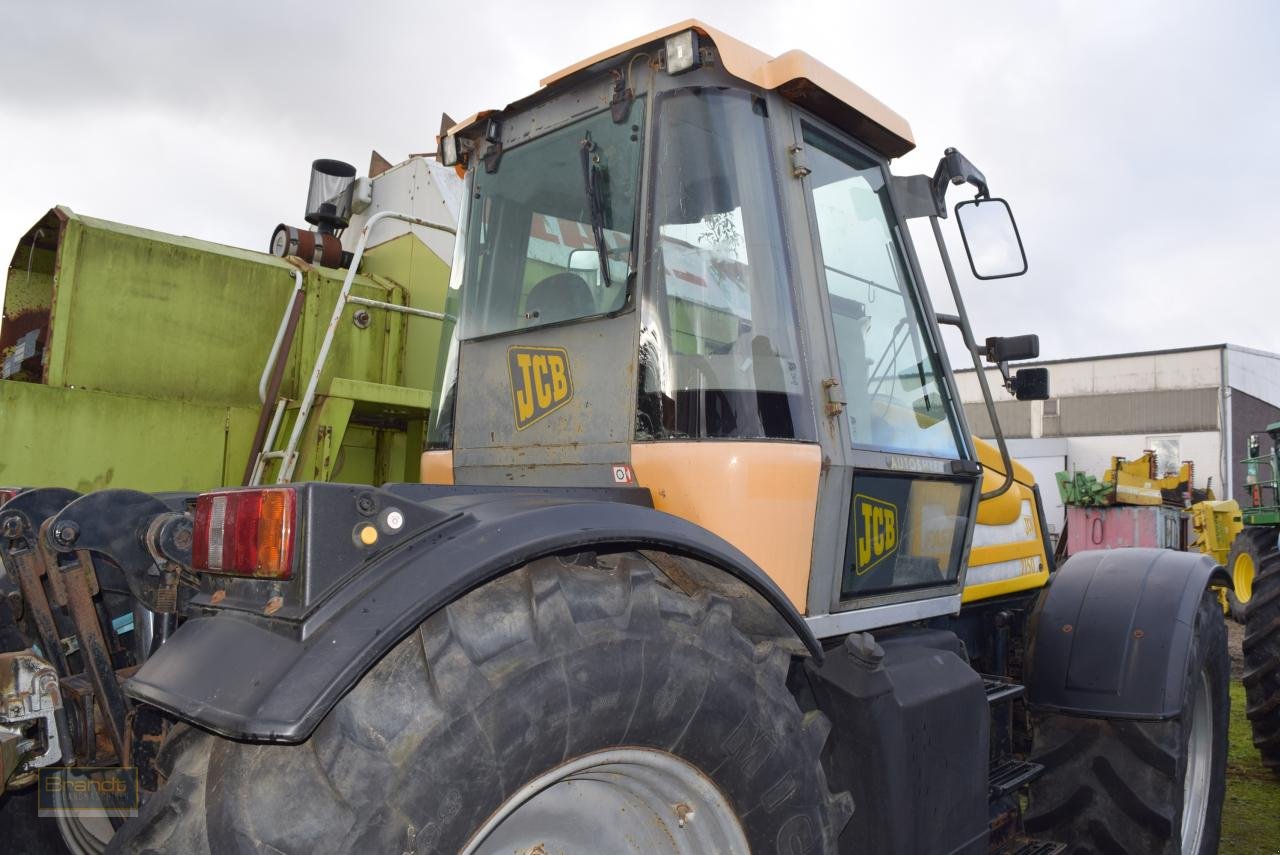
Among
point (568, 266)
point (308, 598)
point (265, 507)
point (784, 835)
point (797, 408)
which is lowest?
point (784, 835)

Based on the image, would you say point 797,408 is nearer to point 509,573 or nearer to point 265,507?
point 509,573

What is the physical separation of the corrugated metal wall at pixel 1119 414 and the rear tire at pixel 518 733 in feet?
107

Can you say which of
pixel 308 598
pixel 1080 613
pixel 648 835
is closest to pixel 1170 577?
pixel 1080 613

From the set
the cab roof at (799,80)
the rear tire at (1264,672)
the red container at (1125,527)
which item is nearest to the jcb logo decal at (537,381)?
the cab roof at (799,80)

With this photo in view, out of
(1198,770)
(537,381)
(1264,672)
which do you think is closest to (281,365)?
(537,381)

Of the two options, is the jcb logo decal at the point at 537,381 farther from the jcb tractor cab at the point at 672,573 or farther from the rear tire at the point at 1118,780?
the rear tire at the point at 1118,780

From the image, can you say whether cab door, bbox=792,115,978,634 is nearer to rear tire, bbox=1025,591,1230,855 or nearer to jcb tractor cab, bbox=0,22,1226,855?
jcb tractor cab, bbox=0,22,1226,855

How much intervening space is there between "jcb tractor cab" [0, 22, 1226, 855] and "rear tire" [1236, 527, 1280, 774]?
1576 millimetres

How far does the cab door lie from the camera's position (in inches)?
96.2

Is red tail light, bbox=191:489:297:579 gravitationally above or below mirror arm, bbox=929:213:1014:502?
below

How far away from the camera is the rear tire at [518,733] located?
1.38m

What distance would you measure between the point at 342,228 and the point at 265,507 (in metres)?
4.24

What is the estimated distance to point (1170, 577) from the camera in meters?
3.46
